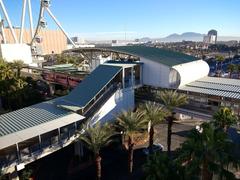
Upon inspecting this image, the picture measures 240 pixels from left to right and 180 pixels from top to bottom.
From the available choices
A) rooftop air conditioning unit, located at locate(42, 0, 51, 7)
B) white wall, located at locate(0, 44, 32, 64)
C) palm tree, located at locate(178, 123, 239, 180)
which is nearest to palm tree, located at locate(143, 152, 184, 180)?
palm tree, located at locate(178, 123, 239, 180)

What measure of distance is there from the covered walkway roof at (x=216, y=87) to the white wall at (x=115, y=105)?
8.44m

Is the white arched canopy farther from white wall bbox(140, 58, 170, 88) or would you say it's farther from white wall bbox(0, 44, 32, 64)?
white wall bbox(0, 44, 32, 64)

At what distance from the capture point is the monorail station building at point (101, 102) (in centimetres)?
2536

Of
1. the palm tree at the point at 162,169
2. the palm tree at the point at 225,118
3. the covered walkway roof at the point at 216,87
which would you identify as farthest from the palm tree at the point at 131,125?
the covered walkway roof at the point at 216,87

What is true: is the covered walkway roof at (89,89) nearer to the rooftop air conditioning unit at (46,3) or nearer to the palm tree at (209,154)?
the palm tree at (209,154)

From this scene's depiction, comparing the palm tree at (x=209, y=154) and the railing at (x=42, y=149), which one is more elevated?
the palm tree at (x=209, y=154)

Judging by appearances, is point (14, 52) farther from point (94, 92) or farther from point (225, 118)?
point (225, 118)

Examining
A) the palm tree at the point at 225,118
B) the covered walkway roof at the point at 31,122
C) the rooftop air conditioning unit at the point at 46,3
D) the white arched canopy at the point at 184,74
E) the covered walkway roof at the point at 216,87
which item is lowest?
the covered walkway roof at the point at 31,122

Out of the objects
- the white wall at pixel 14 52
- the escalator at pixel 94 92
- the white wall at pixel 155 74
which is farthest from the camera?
the white wall at pixel 14 52

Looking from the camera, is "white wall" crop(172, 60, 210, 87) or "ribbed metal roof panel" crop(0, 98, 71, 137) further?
"white wall" crop(172, 60, 210, 87)

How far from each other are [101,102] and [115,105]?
2.39m

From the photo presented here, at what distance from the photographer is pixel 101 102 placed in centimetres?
3366

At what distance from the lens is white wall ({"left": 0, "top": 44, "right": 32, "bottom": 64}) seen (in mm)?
88688

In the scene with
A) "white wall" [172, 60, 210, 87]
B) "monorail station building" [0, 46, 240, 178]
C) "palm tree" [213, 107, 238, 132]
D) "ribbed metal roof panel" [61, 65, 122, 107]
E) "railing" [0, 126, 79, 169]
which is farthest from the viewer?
"white wall" [172, 60, 210, 87]
